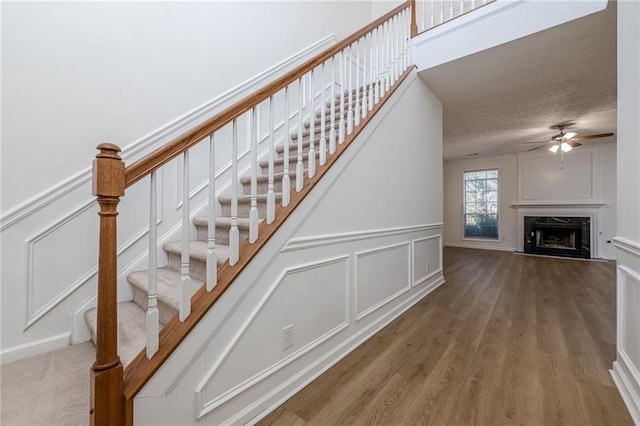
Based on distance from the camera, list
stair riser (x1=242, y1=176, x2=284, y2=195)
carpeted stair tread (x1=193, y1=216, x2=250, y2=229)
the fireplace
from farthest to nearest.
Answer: the fireplace, stair riser (x1=242, y1=176, x2=284, y2=195), carpeted stair tread (x1=193, y1=216, x2=250, y2=229)

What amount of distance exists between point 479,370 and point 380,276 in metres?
0.93

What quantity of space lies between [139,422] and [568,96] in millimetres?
5175

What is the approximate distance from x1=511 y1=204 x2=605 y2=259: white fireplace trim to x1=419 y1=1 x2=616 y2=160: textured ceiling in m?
1.73

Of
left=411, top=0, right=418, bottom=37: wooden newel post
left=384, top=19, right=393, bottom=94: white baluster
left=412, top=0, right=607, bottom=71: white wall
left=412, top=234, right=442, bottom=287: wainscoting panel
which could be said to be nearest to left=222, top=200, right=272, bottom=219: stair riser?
left=384, top=19, right=393, bottom=94: white baluster

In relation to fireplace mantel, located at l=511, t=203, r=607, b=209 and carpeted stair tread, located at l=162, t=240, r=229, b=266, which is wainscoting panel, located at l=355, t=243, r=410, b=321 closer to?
carpeted stair tread, located at l=162, t=240, r=229, b=266

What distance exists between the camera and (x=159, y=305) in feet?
4.78

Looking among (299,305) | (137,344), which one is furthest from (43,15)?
(299,305)

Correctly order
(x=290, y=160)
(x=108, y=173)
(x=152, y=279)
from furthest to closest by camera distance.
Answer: (x=290, y=160) → (x=152, y=279) → (x=108, y=173)

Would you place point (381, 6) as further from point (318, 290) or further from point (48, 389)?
point (48, 389)

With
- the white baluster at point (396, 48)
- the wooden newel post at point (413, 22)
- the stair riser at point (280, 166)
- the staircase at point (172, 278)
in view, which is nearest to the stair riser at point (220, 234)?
the staircase at point (172, 278)

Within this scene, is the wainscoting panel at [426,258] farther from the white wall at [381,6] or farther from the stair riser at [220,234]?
the white wall at [381,6]

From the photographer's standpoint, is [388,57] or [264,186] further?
[388,57]

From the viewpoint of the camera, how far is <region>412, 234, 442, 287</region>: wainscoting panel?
3037 mm

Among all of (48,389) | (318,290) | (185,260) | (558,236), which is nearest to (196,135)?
(185,260)
